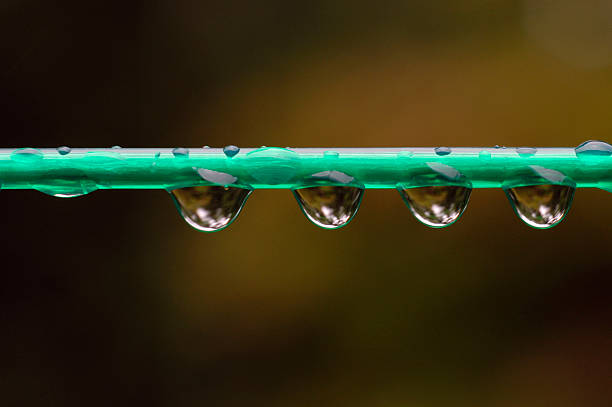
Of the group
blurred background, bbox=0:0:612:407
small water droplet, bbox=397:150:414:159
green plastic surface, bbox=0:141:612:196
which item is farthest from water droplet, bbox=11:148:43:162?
blurred background, bbox=0:0:612:407

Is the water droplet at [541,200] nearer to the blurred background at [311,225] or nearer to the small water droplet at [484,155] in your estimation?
the small water droplet at [484,155]

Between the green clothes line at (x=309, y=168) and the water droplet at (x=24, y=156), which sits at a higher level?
the water droplet at (x=24, y=156)

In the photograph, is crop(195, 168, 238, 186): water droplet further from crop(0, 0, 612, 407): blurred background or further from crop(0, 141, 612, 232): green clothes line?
crop(0, 0, 612, 407): blurred background

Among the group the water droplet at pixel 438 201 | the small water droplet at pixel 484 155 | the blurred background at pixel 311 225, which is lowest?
the small water droplet at pixel 484 155

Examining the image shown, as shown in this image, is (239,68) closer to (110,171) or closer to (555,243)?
(555,243)

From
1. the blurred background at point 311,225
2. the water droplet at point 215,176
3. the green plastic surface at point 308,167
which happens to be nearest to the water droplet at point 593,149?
the green plastic surface at point 308,167

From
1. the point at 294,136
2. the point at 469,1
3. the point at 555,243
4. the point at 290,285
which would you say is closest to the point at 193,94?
the point at 294,136
